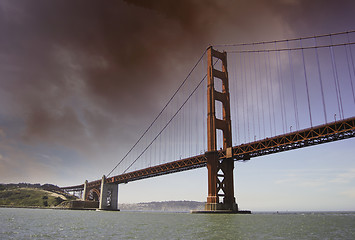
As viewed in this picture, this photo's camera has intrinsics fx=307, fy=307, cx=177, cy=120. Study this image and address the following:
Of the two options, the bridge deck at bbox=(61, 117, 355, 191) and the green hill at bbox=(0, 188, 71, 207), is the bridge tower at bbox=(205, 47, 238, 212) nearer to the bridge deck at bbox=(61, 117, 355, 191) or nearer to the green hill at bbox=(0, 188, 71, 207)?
the bridge deck at bbox=(61, 117, 355, 191)

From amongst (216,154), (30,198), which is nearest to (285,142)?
(216,154)

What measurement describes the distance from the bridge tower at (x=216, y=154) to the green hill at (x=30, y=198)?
111m

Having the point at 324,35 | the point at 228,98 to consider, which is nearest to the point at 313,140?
the point at 324,35

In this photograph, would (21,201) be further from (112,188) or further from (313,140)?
(313,140)

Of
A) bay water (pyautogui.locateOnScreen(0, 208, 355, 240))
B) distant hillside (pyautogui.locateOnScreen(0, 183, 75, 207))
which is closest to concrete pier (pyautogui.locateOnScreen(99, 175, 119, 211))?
distant hillside (pyautogui.locateOnScreen(0, 183, 75, 207))

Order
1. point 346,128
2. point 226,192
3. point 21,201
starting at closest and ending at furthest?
point 346,128, point 226,192, point 21,201

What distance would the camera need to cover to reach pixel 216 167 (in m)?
60.9

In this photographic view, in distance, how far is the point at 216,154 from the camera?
201ft

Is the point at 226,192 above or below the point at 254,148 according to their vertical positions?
below

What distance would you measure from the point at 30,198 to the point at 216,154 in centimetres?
13298

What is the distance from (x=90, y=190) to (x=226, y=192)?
89011mm

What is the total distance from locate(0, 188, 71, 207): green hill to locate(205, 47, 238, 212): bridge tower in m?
111

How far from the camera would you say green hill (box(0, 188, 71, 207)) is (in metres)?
150

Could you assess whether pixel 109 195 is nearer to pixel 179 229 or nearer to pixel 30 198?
pixel 30 198
